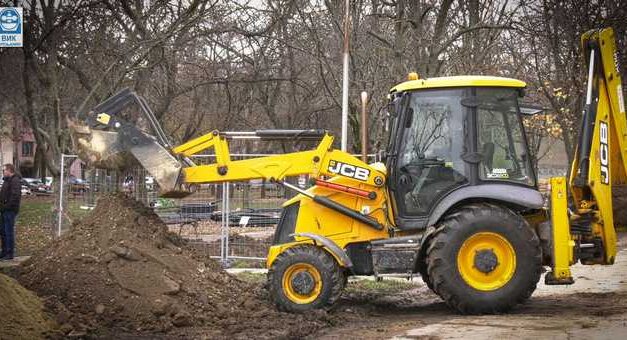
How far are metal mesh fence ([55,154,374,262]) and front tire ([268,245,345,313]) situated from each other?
4647 millimetres

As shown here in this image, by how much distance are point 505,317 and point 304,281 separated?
2416 mm

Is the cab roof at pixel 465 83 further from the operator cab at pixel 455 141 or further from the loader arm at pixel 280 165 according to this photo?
the loader arm at pixel 280 165

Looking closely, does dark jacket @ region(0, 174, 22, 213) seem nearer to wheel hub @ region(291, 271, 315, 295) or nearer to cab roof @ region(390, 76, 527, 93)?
wheel hub @ region(291, 271, 315, 295)

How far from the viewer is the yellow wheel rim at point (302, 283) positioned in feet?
31.8

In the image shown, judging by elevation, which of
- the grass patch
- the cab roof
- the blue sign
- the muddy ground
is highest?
the blue sign

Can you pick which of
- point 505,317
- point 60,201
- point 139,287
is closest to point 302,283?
point 139,287

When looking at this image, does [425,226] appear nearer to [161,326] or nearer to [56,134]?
[161,326]

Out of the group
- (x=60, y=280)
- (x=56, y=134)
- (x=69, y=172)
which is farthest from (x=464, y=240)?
(x=56, y=134)

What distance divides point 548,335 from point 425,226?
2311mm

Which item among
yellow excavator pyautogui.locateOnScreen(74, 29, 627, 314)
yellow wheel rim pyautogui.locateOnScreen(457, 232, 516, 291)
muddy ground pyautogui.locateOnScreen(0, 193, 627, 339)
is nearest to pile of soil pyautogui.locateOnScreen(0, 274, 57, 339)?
muddy ground pyautogui.locateOnScreen(0, 193, 627, 339)

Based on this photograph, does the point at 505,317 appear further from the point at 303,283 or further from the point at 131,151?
the point at 131,151

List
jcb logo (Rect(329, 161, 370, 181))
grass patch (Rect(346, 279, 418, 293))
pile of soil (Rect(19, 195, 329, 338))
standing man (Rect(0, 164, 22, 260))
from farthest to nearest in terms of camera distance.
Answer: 1. standing man (Rect(0, 164, 22, 260))
2. grass patch (Rect(346, 279, 418, 293))
3. jcb logo (Rect(329, 161, 370, 181))
4. pile of soil (Rect(19, 195, 329, 338))

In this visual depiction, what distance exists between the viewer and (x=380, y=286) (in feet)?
41.9

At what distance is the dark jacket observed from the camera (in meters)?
15.6
